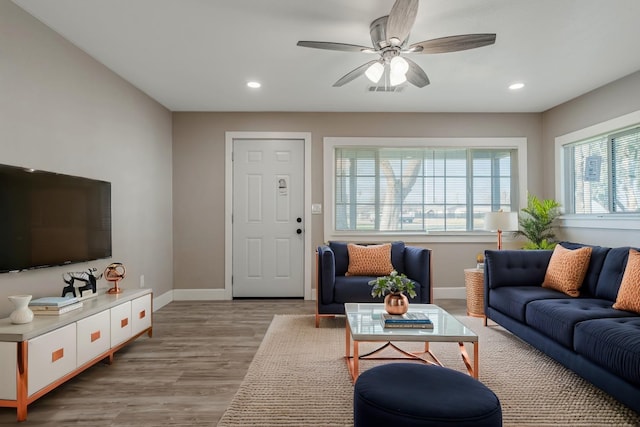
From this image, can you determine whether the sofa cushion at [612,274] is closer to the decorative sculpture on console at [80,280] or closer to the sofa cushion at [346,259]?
the sofa cushion at [346,259]

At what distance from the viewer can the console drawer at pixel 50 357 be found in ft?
6.38

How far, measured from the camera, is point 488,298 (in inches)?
135

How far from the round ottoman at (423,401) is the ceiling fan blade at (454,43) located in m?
1.99

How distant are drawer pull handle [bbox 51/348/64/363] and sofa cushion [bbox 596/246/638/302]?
3823 millimetres

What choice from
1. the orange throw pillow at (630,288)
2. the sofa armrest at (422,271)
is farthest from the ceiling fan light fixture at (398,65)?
the orange throw pillow at (630,288)

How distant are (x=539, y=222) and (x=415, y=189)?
5.15ft

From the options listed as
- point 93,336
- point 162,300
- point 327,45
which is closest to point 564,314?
point 327,45

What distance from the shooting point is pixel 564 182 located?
4.54m

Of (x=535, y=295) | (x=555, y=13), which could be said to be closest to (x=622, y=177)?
(x=535, y=295)

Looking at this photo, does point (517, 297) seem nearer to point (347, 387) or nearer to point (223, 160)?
point (347, 387)

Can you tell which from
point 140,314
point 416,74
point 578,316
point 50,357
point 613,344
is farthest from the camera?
point 140,314

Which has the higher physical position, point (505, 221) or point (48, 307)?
point (505, 221)

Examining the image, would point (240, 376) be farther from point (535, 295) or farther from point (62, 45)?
point (62, 45)

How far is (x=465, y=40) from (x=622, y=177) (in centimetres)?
279
